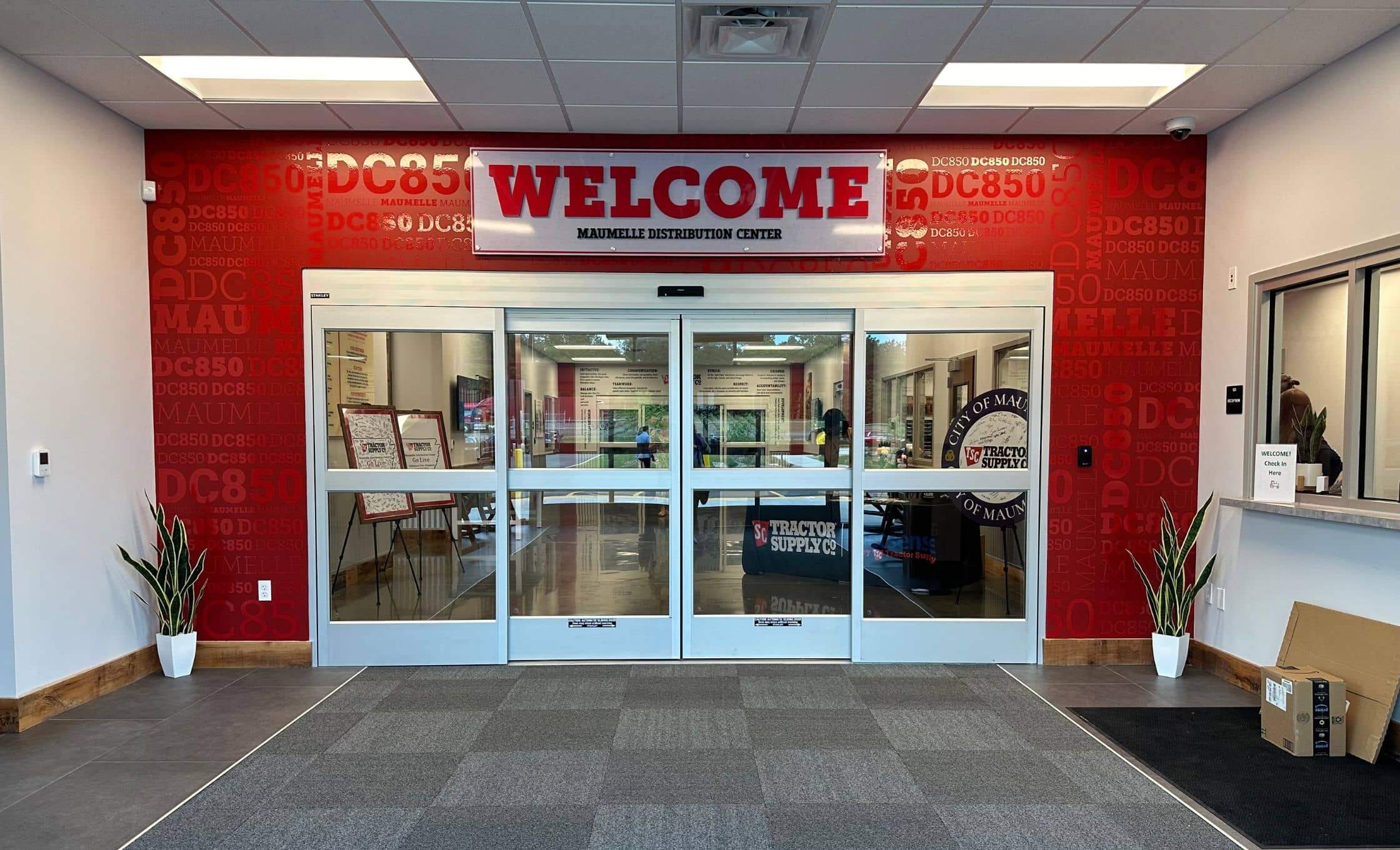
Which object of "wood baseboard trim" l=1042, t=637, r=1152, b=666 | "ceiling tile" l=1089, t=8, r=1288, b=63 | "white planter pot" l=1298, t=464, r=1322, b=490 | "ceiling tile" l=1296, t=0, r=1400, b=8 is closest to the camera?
"ceiling tile" l=1296, t=0, r=1400, b=8

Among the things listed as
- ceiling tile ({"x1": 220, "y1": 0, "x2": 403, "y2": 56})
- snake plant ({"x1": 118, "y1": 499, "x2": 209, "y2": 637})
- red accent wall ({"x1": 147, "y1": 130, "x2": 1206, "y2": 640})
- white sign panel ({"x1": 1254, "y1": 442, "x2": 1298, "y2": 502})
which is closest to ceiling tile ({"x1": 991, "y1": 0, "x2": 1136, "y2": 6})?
red accent wall ({"x1": 147, "y1": 130, "x2": 1206, "y2": 640})

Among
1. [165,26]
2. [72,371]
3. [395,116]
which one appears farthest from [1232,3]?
[72,371]

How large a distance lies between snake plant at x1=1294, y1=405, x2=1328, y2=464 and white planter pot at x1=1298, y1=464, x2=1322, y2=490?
0.02 m

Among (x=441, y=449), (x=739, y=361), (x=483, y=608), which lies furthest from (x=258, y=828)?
(x=739, y=361)

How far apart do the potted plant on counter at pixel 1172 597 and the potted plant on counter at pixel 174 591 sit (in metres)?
5.57

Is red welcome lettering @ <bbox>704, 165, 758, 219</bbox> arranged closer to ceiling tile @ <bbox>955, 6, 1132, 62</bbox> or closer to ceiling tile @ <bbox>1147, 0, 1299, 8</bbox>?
ceiling tile @ <bbox>955, 6, 1132, 62</bbox>

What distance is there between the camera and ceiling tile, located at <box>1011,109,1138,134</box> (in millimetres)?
4027

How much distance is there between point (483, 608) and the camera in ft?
15.0

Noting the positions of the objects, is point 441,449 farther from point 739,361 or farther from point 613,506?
point 739,361

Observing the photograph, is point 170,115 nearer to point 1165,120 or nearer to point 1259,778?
point 1165,120

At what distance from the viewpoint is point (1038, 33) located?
3.31 m

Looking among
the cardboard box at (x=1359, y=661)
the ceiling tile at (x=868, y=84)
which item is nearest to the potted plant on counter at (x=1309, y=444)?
the cardboard box at (x=1359, y=661)

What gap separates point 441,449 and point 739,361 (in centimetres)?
193

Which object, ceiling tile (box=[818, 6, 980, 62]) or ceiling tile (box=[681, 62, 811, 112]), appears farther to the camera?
ceiling tile (box=[681, 62, 811, 112])
